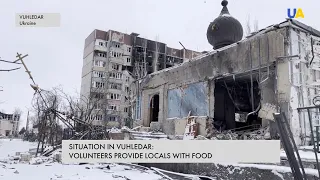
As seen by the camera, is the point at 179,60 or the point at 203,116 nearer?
the point at 203,116

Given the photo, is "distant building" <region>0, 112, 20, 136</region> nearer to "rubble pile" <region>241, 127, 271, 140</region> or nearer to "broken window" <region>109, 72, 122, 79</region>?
"broken window" <region>109, 72, 122, 79</region>

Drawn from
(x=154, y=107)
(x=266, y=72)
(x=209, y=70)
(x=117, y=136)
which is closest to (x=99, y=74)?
(x=154, y=107)

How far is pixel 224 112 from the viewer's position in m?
13.0

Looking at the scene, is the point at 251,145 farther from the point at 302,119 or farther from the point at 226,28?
the point at 226,28

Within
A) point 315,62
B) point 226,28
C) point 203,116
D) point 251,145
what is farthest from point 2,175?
point 226,28

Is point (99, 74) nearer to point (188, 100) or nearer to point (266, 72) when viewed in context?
point (188, 100)

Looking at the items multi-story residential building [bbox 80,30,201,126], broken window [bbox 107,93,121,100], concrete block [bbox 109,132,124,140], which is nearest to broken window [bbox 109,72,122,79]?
multi-story residential building [bbox 80,30,201,126]

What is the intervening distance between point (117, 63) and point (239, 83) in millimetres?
31486

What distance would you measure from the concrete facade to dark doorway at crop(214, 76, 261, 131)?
148 mm

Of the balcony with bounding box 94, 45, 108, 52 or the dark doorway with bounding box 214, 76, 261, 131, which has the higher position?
the balcony with bounding box 94, 45, 108, 52

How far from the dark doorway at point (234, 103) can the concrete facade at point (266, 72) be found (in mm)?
148

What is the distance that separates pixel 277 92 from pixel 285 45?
148 cm

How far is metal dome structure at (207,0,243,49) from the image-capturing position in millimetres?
13086

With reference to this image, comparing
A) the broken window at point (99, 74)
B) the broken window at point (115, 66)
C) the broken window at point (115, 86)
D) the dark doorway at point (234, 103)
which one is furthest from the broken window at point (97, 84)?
the dark doorway at point (234, 103)
